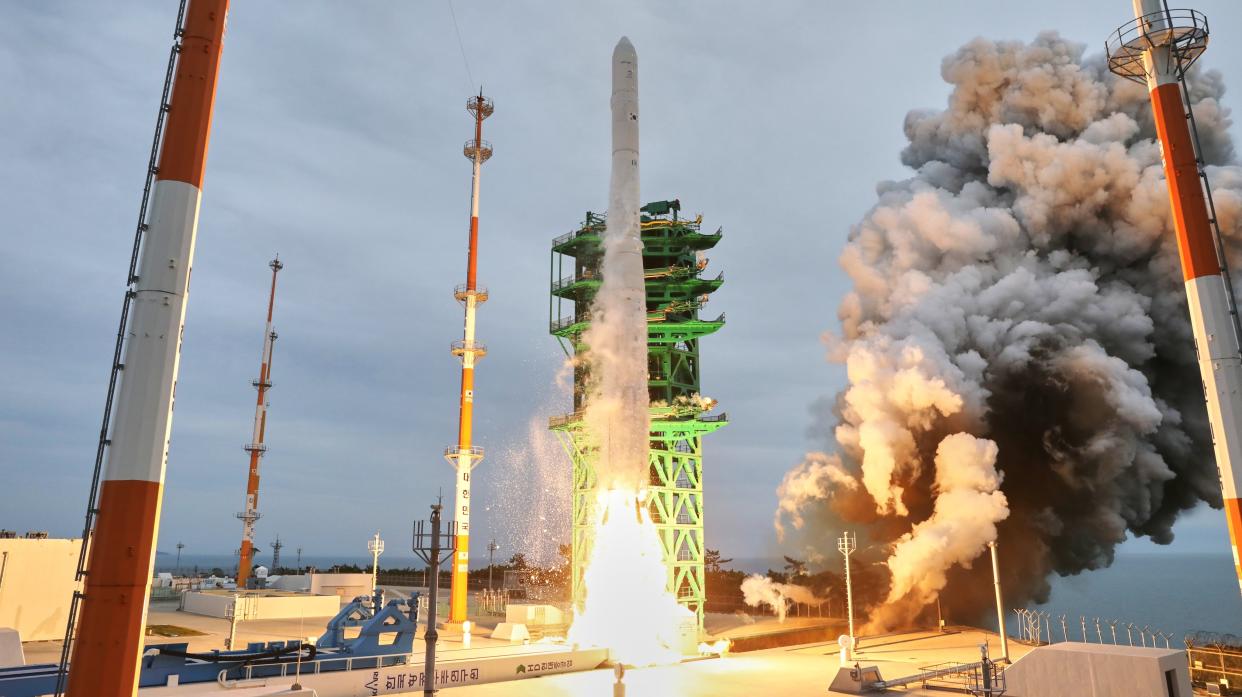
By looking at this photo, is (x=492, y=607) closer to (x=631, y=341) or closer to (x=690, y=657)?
(x=690, y=657)

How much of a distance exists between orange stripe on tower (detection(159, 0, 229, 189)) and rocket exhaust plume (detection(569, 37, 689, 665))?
18682 mm

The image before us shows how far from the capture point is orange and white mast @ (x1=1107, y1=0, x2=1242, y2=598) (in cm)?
1797

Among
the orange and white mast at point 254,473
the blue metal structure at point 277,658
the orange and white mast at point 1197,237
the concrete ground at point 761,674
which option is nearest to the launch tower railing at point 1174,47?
the orange and white mast at point 1197,237

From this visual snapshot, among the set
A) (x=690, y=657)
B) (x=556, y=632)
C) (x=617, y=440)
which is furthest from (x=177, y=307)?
(x=556, y=632)

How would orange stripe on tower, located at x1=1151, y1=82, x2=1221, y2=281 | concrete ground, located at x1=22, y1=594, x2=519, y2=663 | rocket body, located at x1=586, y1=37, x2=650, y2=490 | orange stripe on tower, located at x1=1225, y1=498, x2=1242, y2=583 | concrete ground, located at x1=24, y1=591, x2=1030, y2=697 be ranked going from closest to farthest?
orange stripe on tower, located at x1=1225, y1=498, x2=1242, y2=583, orange stripe on tower, located at x1=1151, y1=82, x2=1221, y2=281, concrete ground, located at x1=24, y1=591, x2=1030, y2=697, concrete ground, located at x1=22, y1=594, x2=519, y2=663, rocket body, located at x1=586, y1=37, x2=650, y2=490

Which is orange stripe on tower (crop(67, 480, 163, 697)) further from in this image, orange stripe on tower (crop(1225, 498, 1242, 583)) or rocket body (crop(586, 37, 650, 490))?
orange stripe on tower (crop(1225, 498, 1242, 583))

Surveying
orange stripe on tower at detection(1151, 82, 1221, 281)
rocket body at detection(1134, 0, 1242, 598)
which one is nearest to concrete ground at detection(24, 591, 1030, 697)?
rocket body at detection(1134, 0, 1242, 598)

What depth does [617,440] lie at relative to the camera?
30719 mm

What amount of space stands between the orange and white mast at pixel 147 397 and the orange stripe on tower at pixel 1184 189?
21.8m

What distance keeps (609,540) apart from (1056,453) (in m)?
22.6

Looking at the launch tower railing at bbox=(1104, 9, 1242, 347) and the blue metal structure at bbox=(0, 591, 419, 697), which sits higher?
the launch tower railing at bbox=(1104, 9, 1242, 347)

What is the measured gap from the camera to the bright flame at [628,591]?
95.4 ft

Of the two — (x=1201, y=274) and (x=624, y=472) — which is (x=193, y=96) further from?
(x=1201, y=274)

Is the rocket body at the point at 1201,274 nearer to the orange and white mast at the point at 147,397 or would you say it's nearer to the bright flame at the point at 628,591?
the bright flame at the point at 628,591
